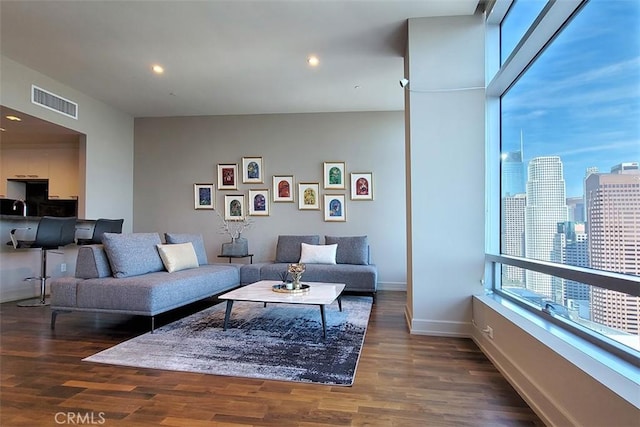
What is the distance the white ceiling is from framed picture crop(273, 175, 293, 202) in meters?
1.25

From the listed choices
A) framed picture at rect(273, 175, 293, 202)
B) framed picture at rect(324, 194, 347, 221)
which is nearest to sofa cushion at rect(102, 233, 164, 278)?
framed picture at rect(273, 175, 293, 202)

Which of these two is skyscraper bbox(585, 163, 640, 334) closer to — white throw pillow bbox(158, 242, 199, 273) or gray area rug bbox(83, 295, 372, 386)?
gray area rug bbox(83, 295, 372, 386)

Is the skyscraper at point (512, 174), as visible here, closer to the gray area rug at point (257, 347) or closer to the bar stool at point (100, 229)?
the gray area rug at point (257, 347)

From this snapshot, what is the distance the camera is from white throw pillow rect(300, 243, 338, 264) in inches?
204

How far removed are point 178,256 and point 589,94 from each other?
401 cm

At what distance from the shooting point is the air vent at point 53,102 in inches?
173

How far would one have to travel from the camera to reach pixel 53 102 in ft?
15.2

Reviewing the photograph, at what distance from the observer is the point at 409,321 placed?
10.9 feet

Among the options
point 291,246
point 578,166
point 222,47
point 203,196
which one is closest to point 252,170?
point 203,196

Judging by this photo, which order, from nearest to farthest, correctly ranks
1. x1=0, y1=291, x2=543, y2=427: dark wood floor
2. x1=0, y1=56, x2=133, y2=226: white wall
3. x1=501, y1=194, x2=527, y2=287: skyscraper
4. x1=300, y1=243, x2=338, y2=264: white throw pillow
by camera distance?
x1=0, y1=291, x2=543, y2=427: dark wood floor
x1=501, y1=194, x2=527, y2=287: skyscraper
x1=0, y1=56, x2=133, y2=226: white wall
x1=300, y1=243, x2=338, y2=264: white throw pillow

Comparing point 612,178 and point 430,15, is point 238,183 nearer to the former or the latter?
point 430,15

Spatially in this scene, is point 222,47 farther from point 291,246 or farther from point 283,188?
point 291,246

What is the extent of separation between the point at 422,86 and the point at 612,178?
1969 millimetres

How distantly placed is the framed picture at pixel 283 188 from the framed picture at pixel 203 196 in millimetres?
1172
